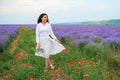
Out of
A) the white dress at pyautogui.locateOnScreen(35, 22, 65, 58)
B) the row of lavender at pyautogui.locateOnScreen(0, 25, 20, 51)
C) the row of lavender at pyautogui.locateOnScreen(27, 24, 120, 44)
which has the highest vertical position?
the white dress at pyautogui.locateOnScreen(35, 22, 65, 58)

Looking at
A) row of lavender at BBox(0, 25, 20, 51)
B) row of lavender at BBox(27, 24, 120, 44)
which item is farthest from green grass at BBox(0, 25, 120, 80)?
row of lavender at BBox(0, 25, 20, 51)

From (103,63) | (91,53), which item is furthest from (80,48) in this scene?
(103,63)

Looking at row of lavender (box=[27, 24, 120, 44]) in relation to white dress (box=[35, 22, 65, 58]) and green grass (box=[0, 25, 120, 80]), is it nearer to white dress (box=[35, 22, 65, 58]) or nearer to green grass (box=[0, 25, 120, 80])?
green grass (box=[0, 25, 120, 80])

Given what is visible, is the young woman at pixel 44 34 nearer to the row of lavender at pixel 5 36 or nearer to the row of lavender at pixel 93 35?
the row of lavender at pixel 93 35

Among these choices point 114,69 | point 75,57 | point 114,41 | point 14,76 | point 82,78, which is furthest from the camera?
point 114,41

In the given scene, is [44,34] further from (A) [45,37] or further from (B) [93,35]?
(B) [93,35]

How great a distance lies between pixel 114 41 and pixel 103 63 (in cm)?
217

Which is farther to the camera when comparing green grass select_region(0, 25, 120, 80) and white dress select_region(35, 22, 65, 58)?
white dress select_region(35, 22, 65, 58)

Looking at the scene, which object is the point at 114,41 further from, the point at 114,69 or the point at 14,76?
the point at 14,76

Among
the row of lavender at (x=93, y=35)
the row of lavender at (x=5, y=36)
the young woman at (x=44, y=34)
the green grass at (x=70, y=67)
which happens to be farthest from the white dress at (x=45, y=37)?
the row of lavender at (x=5, y=36)

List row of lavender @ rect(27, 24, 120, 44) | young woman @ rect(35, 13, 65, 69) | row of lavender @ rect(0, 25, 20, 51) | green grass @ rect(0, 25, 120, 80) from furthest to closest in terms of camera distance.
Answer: row of lavender @ rect(0, 25, 20, 51) < row of lavender @ rect(27, 24, 120, 44) < young woman @ rect(35, 13, 65, 69) < green grass @ rect(0, 25, 120, 80)

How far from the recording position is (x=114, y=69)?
7754mm

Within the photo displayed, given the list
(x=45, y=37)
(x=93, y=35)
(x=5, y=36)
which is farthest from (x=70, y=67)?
(x=5, y=36)

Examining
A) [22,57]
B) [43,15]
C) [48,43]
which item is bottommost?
[22,57]
